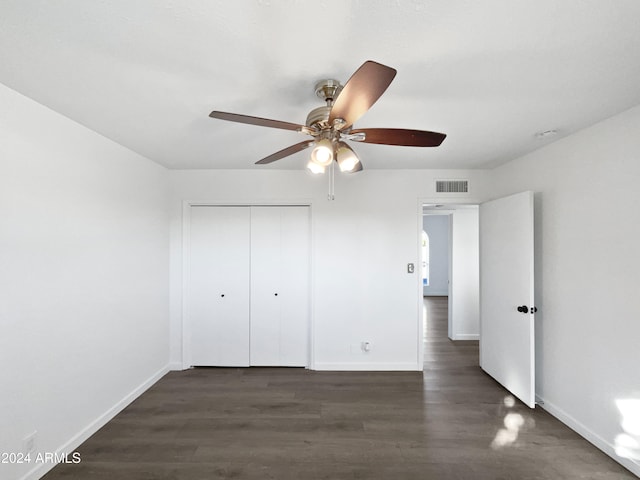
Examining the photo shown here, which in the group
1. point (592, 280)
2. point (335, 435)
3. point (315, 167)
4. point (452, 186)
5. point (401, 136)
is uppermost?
point (452, 186)

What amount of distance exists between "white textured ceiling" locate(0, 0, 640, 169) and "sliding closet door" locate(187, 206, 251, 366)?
144 cm

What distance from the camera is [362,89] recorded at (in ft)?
3.53

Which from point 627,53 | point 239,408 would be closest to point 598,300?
point 627,53

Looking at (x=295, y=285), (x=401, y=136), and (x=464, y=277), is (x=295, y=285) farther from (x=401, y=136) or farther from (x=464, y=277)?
(x=464, y=277)

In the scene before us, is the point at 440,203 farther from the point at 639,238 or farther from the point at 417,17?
the point at 417,17

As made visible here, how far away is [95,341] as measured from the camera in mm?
2164

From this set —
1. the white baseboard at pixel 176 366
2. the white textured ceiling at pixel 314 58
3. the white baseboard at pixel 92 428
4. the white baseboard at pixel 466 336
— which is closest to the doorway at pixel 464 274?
the white baseboard at pixel 466 336

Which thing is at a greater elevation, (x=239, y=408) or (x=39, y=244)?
(x=39, y=244)

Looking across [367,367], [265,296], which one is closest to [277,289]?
[265,296]

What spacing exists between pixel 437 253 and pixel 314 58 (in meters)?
7.99

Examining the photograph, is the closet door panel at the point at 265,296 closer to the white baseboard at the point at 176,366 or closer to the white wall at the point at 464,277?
the white baseboard at the point at 176,366

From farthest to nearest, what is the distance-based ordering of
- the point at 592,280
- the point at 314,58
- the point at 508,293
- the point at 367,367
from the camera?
the point at 367,367 → the point at 508,293 → the point at 592,280 → the point at 314,58

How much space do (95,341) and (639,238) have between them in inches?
148

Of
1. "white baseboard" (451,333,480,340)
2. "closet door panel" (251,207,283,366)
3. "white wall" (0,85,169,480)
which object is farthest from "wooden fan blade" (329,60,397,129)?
"white baseboard" (451,333,480,340)
